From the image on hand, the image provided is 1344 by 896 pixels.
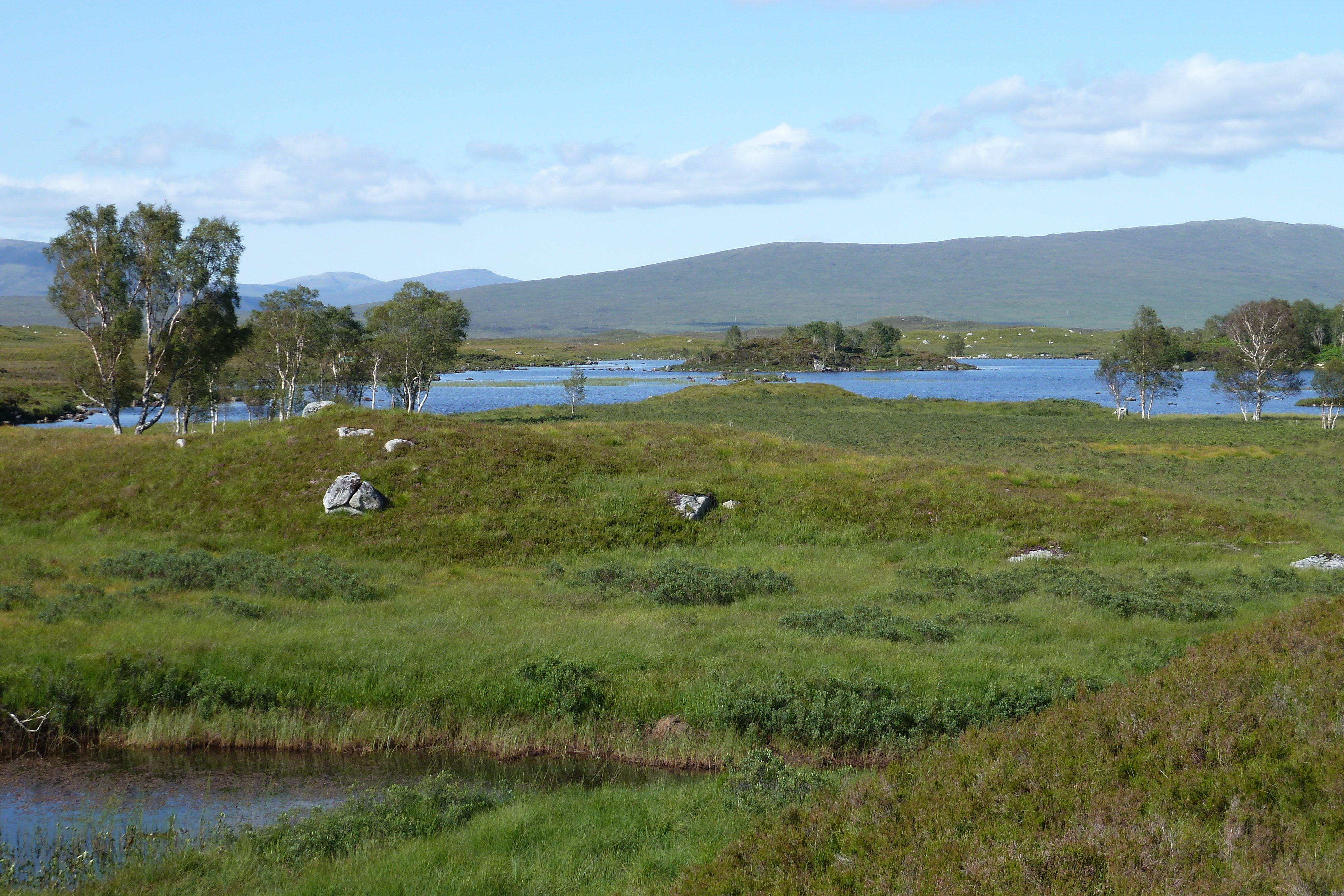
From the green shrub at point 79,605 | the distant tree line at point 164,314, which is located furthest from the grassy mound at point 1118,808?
the distant tree line at point 164,314

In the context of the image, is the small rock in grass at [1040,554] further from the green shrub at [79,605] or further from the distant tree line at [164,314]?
the distant tree line at [164,314]

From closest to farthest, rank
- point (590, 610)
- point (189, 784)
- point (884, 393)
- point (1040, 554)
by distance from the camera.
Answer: point (189, 784), point (590, 610), point (1040, 554), point (884, 393)

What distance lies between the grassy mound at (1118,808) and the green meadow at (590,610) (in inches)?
7.9

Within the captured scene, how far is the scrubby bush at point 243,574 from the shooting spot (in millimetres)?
21688

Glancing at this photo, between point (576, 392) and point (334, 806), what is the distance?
109 meters

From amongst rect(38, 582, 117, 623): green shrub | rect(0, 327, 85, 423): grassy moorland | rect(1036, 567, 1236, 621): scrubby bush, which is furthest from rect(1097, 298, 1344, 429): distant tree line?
rect(0, 327, 85, 423): grassy moorland

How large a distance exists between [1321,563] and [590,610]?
69.1 feet

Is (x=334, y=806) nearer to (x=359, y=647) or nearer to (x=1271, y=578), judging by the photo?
(x=359, y=647)

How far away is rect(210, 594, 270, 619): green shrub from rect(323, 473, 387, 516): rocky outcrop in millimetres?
9278

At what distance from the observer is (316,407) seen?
4612 cm

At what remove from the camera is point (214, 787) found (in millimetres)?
12977

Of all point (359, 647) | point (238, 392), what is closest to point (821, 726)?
point (359, 647)

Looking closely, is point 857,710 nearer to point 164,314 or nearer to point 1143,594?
point 1143,594

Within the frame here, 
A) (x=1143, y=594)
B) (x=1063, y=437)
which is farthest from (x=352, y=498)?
(x=1063, y=437)
